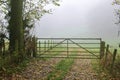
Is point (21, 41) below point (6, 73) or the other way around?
the other way around

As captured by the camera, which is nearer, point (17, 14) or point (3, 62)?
point (3, 62)

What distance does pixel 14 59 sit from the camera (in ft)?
56.4

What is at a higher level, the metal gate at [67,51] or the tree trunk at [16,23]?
the tree trunk at [16,23]

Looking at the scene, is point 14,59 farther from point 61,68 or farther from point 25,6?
point 25,6

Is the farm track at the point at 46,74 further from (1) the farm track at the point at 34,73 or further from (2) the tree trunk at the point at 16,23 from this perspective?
(2) the tree trunk at the point at 16,23

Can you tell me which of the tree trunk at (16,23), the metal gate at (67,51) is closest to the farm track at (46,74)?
the tree trunk at (16,23)

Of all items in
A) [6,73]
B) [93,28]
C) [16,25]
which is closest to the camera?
[6,73]

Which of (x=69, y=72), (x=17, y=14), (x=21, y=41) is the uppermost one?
(x=17, y=14)

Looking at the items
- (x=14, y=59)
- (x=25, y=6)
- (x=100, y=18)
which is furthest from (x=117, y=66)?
(x=100, y=18)

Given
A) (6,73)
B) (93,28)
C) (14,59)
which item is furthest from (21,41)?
(93,28)

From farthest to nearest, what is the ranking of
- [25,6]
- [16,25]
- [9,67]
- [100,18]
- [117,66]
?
[100,18] → [25,6] → [16,25] → [117,66] → [9,67]

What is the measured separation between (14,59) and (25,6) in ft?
34.4

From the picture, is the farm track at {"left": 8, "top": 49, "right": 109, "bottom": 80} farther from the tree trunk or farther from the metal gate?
the metal gate

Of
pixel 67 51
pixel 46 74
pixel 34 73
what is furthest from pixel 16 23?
pixel 67 51
